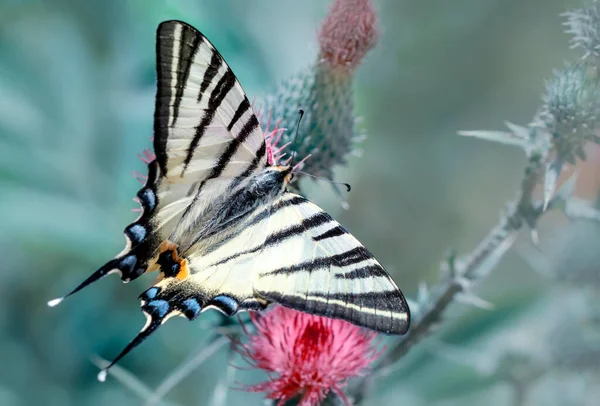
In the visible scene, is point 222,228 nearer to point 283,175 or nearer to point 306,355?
point 283,175

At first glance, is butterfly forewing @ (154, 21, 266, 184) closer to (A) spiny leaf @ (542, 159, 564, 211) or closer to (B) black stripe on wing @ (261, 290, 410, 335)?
(B) black stripe on wing @ (261, 290, 410, 335)

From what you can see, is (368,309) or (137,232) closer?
(368,309)

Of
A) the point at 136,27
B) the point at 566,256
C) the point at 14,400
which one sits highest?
the point at 136,27

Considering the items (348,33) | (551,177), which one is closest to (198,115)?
(348,33)

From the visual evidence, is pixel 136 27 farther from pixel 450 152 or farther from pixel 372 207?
pixel 450 152

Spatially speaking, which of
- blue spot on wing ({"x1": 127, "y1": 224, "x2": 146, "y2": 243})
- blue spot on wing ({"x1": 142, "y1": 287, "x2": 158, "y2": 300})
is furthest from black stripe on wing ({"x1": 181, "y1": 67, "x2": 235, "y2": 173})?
blue spot on wing ({"x1": 142, "y1": 287, "x2": 158, "y2": 300})

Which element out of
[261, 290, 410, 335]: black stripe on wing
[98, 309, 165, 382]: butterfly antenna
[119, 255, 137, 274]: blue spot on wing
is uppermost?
[119, 255, 137, 274]: blue spot on wing

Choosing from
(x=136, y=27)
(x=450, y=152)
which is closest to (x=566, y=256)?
(x=450, y=152)
